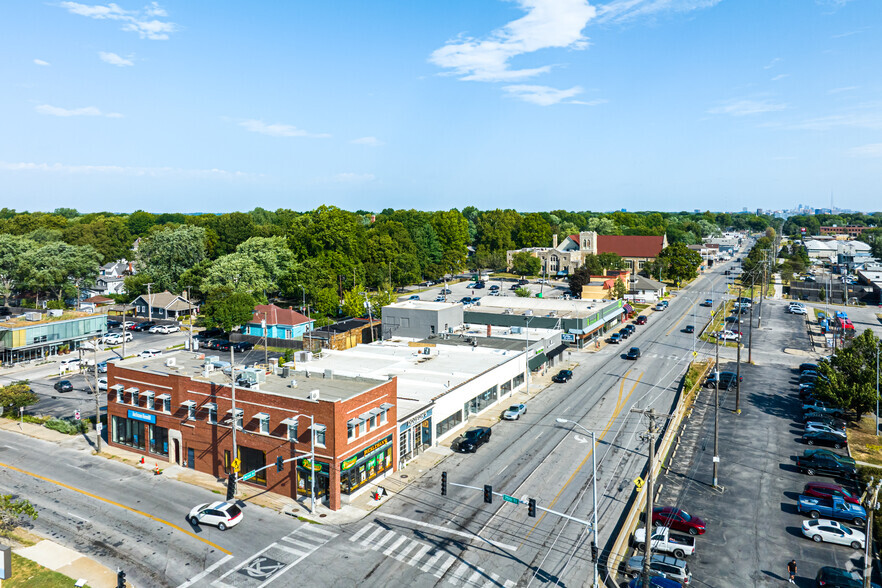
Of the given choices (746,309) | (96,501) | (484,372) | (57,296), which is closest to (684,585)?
(484,372)

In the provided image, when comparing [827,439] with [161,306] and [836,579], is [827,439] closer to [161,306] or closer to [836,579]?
[836,579]

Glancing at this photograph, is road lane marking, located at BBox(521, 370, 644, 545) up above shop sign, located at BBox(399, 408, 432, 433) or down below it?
below

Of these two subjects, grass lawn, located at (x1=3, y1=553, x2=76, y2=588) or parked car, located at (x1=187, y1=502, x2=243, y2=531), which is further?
parked car, located at (x1=187, y1=502, x2=243, y2=531)

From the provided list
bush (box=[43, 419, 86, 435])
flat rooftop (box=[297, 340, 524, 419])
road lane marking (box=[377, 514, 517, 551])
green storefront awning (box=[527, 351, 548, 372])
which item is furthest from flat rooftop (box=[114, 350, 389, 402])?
green storefront awning (box=[527, 351, 548, 372])

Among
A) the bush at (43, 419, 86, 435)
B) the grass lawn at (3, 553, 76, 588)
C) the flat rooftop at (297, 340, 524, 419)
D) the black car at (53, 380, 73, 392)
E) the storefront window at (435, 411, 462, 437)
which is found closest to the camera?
the grass lawn at (3, 553, 76, 588)

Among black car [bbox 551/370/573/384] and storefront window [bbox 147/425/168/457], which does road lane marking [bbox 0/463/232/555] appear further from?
black car [bbox 551/370/573/384]

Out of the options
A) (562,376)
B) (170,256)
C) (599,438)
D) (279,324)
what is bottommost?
(599,438)

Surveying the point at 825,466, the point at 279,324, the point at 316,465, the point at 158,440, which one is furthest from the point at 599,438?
the point at 279,324
